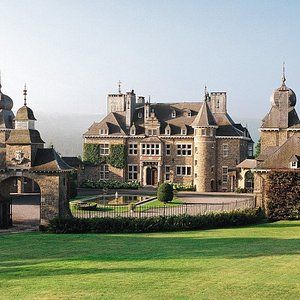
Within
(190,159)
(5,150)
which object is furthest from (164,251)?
(190,159)

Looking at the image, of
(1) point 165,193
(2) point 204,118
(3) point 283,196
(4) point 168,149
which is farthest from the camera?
(4) point 168,149

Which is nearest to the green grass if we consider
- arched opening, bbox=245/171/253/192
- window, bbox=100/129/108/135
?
arched opening, bbox=245/171/253/192

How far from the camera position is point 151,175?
6297cm

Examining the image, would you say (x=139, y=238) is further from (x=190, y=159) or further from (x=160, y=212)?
A: (x=190, y=159)

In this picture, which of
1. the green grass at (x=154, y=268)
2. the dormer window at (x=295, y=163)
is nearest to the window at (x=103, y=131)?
the dormer window at (x=295, y=163)

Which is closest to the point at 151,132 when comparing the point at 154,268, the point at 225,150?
the point at 225,150

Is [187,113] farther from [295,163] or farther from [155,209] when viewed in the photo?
[295,163]

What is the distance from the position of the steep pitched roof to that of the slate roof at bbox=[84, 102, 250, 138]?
12 cm

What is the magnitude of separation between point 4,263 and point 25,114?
1569cm

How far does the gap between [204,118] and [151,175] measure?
9873 millimetres

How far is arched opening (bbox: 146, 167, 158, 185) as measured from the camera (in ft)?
205

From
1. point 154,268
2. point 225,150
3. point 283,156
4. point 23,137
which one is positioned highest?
point 23,137

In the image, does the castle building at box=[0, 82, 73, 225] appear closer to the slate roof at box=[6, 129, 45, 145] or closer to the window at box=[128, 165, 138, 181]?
the slate roof at box=[6, 129, 45, 145]

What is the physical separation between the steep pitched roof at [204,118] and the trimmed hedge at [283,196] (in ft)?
77.9
